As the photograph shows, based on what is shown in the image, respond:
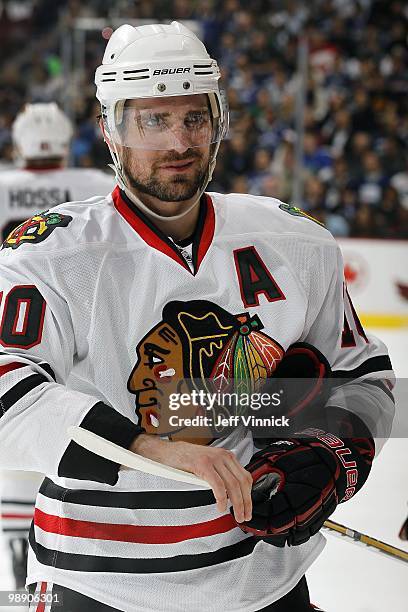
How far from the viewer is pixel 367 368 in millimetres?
1375

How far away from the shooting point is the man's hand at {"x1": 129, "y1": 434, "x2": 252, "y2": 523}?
106cm

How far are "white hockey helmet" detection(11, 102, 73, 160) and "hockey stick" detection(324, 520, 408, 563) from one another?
1944 millimetres

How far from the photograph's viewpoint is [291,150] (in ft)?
20.1

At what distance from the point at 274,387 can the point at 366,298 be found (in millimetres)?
4117

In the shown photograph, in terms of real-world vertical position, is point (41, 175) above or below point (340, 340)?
below

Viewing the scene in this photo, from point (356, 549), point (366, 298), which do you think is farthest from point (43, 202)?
point (366, 298)

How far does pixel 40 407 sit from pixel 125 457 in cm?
12

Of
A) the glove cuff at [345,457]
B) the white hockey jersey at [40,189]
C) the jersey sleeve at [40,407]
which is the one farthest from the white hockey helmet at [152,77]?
the white hockey jersey at [40,189]

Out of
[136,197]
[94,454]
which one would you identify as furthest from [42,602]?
[136,197]

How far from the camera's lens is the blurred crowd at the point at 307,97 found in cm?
593

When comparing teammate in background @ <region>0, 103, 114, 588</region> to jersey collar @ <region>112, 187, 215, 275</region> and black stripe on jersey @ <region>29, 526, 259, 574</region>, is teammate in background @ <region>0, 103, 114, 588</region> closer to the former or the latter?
jersey collar @ <region>112, 187, 215, 275</region>

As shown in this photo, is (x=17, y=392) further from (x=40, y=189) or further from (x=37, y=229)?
(x=40, y=189)

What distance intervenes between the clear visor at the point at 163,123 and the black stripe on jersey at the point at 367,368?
36 cm

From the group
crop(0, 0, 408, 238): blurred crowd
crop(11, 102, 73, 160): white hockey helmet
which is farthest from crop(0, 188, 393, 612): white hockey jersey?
crop(0, 0, 408, 238): blurred crowd
